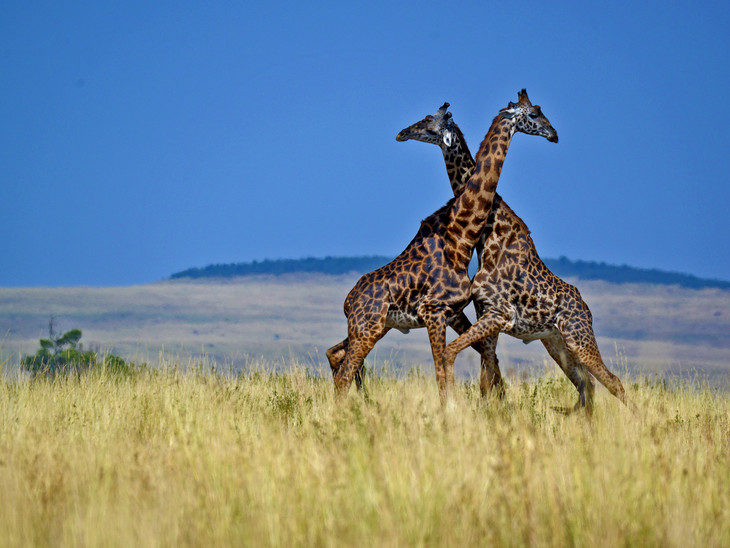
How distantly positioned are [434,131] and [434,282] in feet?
6.08

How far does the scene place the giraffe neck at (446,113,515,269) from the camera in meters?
8.95

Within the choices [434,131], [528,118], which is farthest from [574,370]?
[434,131]

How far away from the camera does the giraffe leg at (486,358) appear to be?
9.16 metres

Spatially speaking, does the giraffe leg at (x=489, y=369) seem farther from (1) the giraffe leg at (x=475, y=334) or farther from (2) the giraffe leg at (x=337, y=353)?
(2) the giraffe leg at (x=337, y=353)

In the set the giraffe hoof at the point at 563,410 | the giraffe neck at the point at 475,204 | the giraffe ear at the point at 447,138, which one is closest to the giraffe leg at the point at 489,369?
the giraffe hoof at the point at 563,410

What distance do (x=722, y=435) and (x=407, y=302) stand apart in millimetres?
3810

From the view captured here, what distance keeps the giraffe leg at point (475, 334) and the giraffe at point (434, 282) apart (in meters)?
0.09

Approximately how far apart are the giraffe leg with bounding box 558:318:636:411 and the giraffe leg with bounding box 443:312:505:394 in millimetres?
884

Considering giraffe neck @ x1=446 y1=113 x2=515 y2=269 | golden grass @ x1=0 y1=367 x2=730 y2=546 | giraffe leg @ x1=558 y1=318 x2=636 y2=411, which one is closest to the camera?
golden grass @ x1=0 y1=367 x2=730 y2=546

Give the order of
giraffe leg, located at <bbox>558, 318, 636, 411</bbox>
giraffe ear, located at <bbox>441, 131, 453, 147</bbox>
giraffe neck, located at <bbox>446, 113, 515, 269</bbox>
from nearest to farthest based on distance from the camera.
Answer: giraffe neck, located at <bbox>446, 113, 515, 269</bbox> < giraffe leg, located at <bbox>558, 318, 636, 411</bbox> < giraffe ear, located at <bbox>441, 131, 453, 147</bbox>

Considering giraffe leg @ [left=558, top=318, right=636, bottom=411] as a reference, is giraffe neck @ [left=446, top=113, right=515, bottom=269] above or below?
above

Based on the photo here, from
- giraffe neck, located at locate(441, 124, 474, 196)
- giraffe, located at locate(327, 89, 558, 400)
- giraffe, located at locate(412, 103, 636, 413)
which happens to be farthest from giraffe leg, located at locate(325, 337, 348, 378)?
giraffe neck, located at locate(441, 124, 474, 196)

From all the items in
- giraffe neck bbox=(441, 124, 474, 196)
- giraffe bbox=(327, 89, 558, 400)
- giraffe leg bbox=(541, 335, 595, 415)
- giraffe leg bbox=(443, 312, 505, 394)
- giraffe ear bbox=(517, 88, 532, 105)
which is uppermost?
giraffe ear bbox=(517, 88, 532, 105)

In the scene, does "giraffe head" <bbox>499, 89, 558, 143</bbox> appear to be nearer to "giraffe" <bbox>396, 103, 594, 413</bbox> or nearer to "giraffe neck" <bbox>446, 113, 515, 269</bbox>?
"giraffe neck" <bbox>446, 113, 515, 269</bbox>
